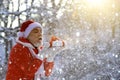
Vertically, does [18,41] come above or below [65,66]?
above

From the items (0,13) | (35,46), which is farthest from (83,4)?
(35,46)

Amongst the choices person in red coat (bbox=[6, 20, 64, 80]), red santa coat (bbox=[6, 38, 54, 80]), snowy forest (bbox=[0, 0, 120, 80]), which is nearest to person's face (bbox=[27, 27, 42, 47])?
person in red coat (bbox=[6, 20, 64, 80])

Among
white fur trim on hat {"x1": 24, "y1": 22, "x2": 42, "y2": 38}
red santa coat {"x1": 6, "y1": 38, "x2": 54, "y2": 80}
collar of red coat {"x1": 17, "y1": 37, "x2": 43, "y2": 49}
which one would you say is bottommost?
red santa coat {"x1": 6, "y1": 38, "x2": 54, "y2": 80}

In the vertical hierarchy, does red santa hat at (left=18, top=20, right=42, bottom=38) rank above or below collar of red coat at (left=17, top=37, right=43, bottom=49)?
above

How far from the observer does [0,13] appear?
14289 mm

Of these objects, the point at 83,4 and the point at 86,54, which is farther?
the point at 83,4

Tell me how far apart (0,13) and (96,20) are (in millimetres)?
18236

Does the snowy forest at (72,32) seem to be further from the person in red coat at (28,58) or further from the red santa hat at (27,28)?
the person in red coat at (28,58)

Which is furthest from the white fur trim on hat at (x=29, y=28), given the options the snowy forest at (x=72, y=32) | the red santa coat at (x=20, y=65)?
the snowy forest at (x=72, y=32)

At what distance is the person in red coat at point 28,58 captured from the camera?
3480mm

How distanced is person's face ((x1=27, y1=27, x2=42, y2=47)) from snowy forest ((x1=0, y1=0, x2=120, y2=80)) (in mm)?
8213

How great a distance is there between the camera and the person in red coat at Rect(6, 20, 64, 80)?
11.4 feet

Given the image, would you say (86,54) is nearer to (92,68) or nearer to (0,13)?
(92,68)

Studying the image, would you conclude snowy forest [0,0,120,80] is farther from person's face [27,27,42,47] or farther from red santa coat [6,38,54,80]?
red santa coat [6,38,54,80]
